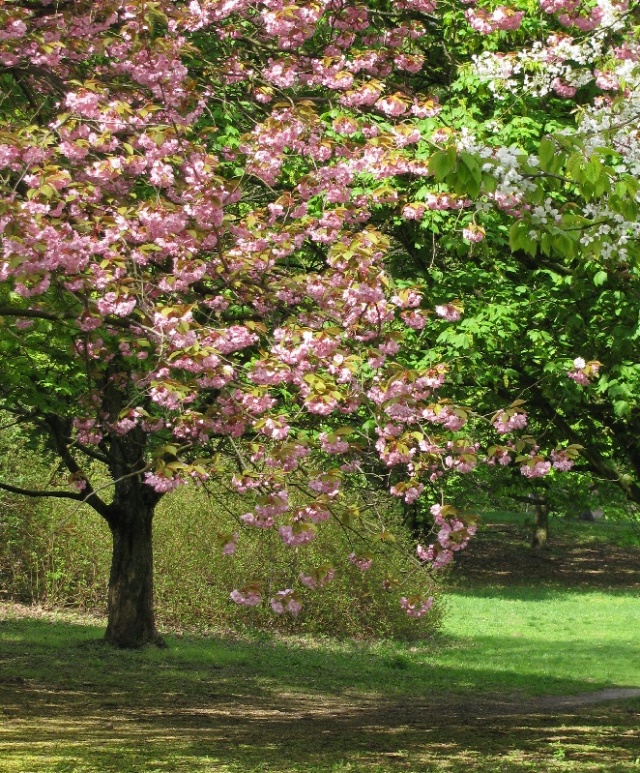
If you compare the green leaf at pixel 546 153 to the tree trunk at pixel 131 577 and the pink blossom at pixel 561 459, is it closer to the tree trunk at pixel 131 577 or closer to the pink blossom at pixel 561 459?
the pink blossom at pixel 561 459

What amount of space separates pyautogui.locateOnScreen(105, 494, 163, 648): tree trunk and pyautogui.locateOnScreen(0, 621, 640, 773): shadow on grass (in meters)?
0.38

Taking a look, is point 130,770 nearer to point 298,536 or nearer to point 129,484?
point 298,536

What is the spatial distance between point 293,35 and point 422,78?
5401mm

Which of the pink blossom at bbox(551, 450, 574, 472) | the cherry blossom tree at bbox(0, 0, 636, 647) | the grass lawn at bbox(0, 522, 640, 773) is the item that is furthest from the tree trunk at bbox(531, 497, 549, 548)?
the cherry blossom tree at bbox(0, 0, 636, 647)

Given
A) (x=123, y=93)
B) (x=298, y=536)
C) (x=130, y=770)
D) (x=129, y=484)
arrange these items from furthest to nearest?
(x=129, y=484) → (x=130, y=770) → (x=123, y=93) → (x=298, y=536)

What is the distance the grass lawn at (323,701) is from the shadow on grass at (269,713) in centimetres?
3

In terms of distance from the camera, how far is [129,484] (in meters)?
17.6

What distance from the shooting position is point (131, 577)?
59.8 ft

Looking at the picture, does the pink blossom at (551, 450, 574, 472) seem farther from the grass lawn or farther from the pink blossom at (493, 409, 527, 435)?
the grass lawn

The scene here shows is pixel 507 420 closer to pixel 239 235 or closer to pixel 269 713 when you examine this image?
pixel 239 235

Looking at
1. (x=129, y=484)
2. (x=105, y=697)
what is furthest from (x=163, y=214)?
(x=129, y=484)

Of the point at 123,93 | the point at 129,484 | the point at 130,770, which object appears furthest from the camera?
the point at 129,484

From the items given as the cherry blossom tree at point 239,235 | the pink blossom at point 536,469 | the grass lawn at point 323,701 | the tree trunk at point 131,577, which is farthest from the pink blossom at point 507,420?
the tree trunk at point 131,577

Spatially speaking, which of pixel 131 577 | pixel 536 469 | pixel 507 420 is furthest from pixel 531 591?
pixel 536 469
